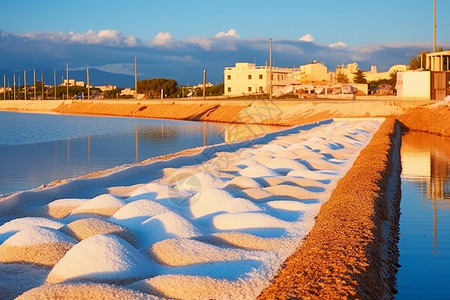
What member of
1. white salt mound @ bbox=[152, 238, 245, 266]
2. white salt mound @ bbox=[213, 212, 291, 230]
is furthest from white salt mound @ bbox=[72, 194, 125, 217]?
white salt mound @ bbox=[152, 238, 245, 266]

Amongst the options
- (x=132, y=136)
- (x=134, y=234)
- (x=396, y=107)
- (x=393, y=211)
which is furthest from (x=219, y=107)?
(x=134, y=234)

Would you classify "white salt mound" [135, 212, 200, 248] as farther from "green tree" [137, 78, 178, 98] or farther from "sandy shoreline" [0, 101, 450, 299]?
"green tree" [137, 78, 178, 98]

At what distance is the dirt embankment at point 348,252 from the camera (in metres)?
4.41

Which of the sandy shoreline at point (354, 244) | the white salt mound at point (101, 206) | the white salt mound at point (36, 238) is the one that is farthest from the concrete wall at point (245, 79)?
the white salt mound at point (36, 238)

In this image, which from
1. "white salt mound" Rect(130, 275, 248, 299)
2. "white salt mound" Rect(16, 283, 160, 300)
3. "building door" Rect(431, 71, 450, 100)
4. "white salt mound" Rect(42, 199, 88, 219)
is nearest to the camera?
"white salt mound" Rect(16, 283, 160, 300)

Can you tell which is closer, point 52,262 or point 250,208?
point 52,262

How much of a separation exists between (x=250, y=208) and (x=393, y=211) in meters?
2.38

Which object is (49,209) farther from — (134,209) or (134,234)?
(134,234)

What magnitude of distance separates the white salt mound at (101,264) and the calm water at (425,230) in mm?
2318

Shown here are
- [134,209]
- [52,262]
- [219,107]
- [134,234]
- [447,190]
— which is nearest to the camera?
[52,262]

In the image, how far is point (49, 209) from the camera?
8227 millimetres

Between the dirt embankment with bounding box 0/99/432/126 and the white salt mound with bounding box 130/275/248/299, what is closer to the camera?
the white salt mound with bounding box 130/275/248/299

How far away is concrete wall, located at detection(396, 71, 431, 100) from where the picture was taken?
37125mm

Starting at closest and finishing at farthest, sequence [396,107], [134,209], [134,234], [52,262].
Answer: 1. [52,262]
2. [134,234]
3. [134,209]
4. [396,107]
